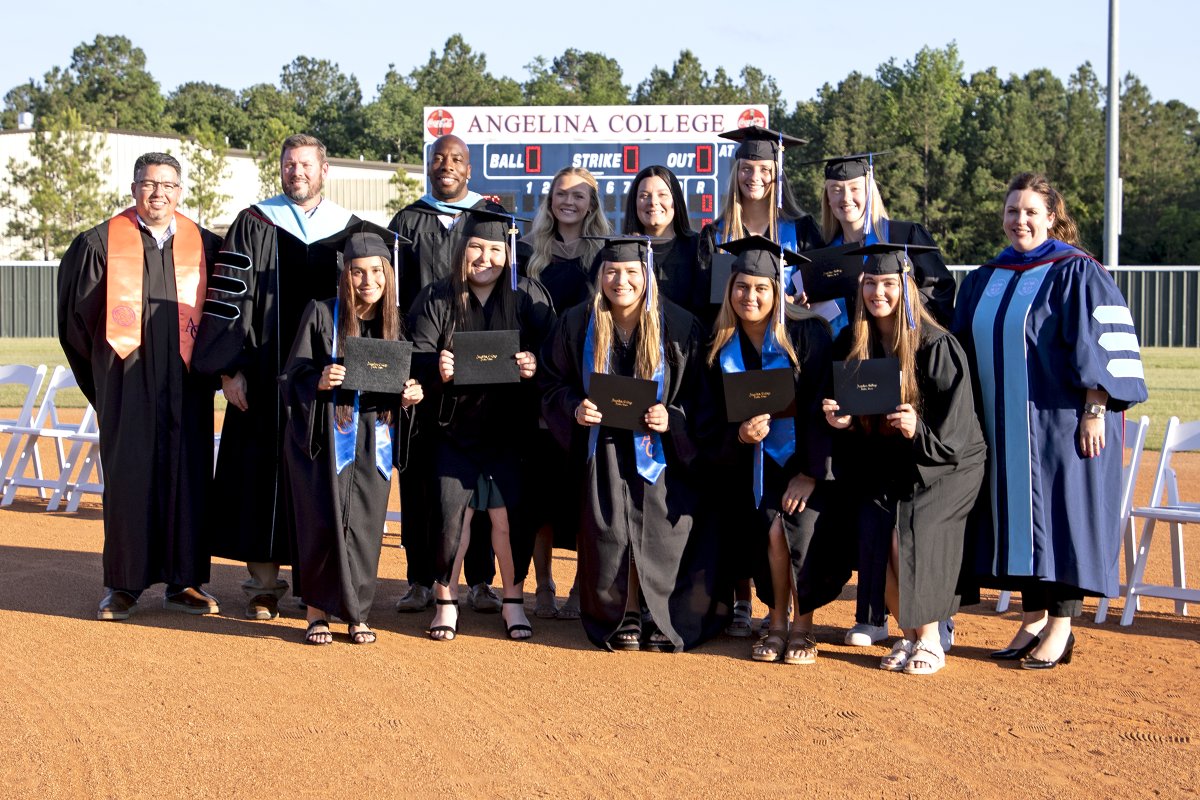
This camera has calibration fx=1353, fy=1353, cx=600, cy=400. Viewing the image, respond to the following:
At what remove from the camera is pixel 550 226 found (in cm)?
712

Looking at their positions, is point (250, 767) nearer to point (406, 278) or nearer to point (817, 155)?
point (406, 278)

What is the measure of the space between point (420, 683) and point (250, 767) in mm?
1095

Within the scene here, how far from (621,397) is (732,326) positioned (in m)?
0.59

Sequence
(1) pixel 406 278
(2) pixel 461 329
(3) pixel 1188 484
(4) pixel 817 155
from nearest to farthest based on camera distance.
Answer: (2) pixel 461 329 < (1) pixel 406 278 < (3) pixel 1188 484 < (4) pixel 817 155

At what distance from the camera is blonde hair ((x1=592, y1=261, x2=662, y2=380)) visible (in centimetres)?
598

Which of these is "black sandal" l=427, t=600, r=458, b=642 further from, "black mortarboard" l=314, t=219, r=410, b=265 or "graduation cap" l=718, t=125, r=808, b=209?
"graduation cap" l=718, t=125, r=808, b=209

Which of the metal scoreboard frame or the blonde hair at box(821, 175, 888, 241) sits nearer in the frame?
the blonde hair at box(821, 175, 888, 241)

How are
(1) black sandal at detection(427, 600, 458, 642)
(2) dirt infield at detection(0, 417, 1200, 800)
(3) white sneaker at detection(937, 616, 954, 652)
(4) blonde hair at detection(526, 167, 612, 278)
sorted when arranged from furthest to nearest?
(4) blonde hair at detection(526, 167, 612, 278)
(1) black sandal at detection(427, 600, 458, 642)
(3) white sneaker at detection(937, 616, 954, 652)
(2) dirt infield at detection(0, 417, 1200, 800)

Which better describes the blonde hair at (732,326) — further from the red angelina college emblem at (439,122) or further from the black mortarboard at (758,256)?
the red angelina college emblem at (439,122)

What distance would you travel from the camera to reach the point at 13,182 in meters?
37.3

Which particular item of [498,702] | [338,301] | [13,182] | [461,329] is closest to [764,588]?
[498,702]

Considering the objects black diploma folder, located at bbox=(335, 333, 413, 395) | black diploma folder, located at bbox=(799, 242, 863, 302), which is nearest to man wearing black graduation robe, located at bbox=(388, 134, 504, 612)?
black diploma folder, located at bbox=(335, 333, 413, 395)

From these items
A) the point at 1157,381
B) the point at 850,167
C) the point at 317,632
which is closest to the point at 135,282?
the point at 317,632

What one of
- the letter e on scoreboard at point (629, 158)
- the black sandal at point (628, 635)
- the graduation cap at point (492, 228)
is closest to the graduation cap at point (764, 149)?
the graduation cap at point (492, 228)
